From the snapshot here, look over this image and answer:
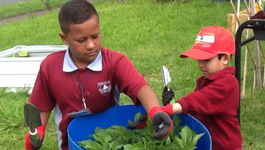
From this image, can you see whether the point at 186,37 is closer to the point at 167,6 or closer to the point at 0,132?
the point at 167,6

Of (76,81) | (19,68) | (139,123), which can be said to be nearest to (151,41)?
(19,68)

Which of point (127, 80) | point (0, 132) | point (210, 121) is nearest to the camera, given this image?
point (127, 80)

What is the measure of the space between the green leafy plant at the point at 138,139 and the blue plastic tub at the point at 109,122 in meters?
0.05

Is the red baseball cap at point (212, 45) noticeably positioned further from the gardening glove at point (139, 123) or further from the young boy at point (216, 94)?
the gardening glove at point (139, 123)

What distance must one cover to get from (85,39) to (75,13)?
131 millimetres

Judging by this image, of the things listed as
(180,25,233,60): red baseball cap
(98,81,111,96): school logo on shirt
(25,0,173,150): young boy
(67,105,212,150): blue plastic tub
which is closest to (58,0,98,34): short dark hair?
(25,0,173,150): young boy

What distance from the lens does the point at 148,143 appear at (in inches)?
60.9

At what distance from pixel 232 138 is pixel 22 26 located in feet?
19.7

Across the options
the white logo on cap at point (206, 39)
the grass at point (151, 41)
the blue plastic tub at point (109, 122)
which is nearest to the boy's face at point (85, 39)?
the blue plastic tub at point (109, 122)

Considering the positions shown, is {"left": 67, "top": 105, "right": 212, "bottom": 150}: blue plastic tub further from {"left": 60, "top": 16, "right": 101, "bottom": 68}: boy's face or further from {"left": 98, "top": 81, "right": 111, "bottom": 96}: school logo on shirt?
{"left": 60, "top": 16, "right": 101, "bottom": 68}: boy's face

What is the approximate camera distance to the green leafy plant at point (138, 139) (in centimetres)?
155

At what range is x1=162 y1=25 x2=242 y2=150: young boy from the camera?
6.01 feet

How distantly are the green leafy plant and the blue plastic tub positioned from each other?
51 millimetres

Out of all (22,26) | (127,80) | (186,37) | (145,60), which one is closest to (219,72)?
(127,80)
